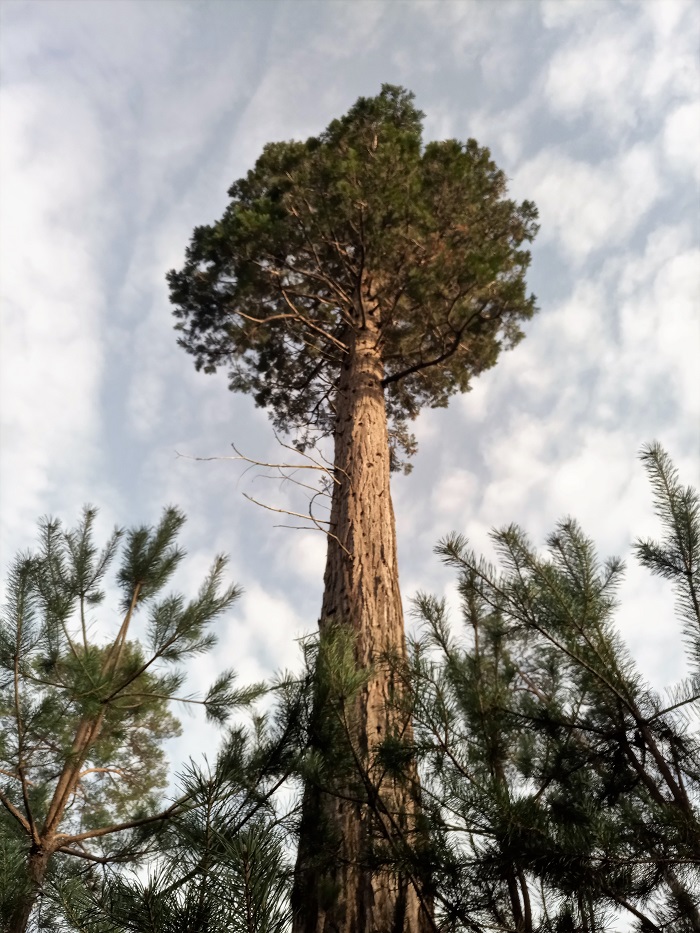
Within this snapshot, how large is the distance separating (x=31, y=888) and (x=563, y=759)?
2.02 m

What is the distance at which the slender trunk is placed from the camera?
6.58ft

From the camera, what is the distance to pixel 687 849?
1436mm

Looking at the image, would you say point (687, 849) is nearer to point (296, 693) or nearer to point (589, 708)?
point (589, 708)

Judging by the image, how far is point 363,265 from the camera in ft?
21.7

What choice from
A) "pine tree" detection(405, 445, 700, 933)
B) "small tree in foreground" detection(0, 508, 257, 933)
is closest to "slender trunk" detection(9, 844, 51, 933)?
"small tree in foreground" detection(0, 508, 257, 933)

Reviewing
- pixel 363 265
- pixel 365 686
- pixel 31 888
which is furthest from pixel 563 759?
pixel 363 265

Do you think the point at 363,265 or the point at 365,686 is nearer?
the point at 365,686

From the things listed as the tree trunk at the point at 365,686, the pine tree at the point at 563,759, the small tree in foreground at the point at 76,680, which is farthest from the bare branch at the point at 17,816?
the pine tree at the point at 563,759

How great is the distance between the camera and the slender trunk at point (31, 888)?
6.58 feet

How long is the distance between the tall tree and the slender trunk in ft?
5.95

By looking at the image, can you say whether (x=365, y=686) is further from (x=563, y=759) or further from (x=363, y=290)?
(x=363, y=290)

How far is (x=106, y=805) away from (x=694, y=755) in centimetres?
516

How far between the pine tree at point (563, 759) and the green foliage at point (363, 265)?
3661 millimetres

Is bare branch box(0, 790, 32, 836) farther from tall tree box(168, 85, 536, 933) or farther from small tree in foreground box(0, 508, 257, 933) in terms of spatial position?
tall tree box(168, 85, 536, 933)
